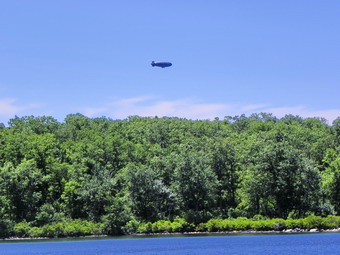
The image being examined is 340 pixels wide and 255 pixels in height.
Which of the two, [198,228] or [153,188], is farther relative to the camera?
[153,188]

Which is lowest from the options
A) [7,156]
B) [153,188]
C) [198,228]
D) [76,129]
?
[198,228]

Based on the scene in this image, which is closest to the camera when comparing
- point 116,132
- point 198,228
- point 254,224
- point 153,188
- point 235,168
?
point 254,224

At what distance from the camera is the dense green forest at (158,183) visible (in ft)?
250

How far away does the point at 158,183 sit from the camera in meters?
81.5

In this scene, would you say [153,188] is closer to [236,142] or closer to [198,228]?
[198,228]

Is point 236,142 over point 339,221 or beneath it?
over

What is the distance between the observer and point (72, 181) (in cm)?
8438

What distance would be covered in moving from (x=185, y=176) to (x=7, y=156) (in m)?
37.0

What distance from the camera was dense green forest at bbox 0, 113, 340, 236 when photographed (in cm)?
7619

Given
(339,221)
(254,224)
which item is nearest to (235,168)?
(254,224)

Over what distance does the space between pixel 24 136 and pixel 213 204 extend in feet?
144

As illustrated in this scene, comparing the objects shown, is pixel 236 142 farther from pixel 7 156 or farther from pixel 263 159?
pixel 7 156

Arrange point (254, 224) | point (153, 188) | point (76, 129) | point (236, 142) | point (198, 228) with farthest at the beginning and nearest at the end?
point (76, 129), point (236, 142), point (153, 188), point (198, 228), point (254, 224)

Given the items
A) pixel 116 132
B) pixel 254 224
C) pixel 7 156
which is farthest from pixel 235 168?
pixel 7 156
